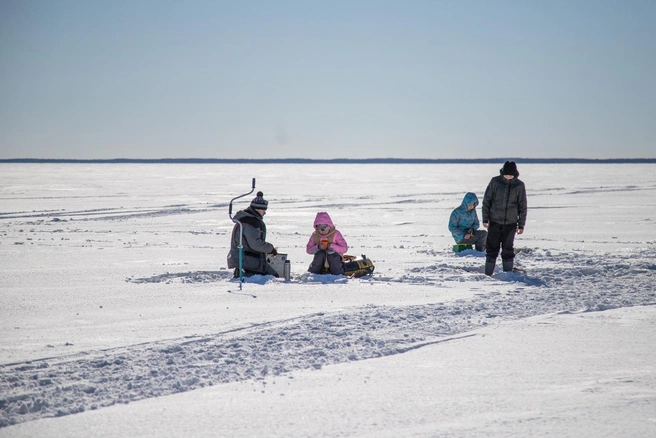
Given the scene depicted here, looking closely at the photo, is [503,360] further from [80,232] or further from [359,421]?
[80,232]

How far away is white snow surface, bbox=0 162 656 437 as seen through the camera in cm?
393

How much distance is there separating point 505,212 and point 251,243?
142 inches

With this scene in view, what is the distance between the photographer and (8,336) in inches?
230

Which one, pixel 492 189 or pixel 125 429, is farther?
pixel 492 189

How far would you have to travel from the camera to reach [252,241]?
347 inches

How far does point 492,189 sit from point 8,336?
21.4 ft

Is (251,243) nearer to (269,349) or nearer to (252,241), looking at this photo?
(252,241)

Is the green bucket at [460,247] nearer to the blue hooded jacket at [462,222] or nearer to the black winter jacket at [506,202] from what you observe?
the blue hooded jacket at [462,222]

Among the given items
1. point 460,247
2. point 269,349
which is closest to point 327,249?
point 460,247

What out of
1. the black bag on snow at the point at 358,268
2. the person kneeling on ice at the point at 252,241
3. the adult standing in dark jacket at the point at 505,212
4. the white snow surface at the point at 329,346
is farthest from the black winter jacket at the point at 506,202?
the person kneeling on ice at the point at 252,241

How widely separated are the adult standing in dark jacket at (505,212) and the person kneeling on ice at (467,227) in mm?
2196


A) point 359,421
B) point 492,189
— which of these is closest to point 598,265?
point 492,189

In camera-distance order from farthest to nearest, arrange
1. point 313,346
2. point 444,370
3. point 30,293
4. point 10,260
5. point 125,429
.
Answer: point 10,260 < point 30,293 < point 313,346 < point 444,370 < point 125,429

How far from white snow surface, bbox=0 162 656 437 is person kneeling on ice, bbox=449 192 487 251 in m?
0.30
